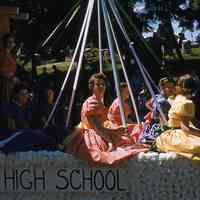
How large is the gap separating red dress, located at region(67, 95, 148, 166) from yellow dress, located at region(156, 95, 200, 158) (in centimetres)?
26

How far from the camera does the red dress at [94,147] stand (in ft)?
24.7

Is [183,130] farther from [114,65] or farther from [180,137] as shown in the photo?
[114,65]

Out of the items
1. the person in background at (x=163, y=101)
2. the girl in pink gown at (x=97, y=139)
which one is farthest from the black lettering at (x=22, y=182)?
the person in background at (x=163, y=101)

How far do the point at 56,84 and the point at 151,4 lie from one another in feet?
30.9

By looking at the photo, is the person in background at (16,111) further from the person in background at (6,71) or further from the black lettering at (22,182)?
the black lettering at (22,182)

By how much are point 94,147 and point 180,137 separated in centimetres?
96

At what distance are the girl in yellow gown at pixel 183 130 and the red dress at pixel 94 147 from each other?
11.3 inches

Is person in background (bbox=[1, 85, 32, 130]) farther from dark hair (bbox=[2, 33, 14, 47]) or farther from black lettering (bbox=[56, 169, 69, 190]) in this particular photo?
black lettering (bbox=[56, 169, 69, 190])

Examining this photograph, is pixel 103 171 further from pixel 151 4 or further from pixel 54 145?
pixel 151 4

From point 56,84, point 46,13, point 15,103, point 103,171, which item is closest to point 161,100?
point 15,103

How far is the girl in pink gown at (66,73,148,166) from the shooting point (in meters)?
7.55

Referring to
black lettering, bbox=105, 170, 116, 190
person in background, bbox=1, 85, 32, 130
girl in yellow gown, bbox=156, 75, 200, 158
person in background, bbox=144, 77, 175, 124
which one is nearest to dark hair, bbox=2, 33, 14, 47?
person in background, bbox=1, 85, 32, 130

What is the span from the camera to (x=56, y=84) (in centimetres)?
2017

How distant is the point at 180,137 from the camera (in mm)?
7496
